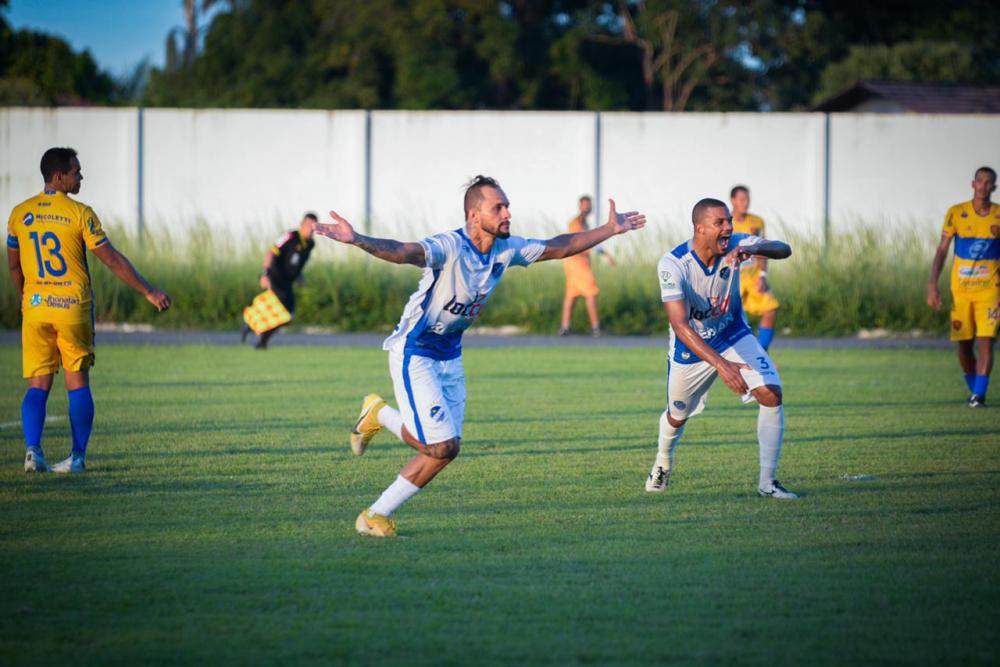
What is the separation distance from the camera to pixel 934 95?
115ft

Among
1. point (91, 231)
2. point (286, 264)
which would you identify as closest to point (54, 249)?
point (91, 231)

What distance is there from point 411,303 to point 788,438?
4.81 meters

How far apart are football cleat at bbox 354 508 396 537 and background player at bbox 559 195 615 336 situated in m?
14.0

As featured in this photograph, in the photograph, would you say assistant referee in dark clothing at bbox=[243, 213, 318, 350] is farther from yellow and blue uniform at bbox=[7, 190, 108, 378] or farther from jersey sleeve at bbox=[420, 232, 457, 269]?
jersey sleeve at bbox=[420, 232, 457, 269]

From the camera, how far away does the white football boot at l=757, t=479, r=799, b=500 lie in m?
8.40

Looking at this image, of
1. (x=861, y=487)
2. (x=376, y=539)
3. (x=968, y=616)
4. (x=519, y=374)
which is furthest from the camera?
(x=519, y=374)

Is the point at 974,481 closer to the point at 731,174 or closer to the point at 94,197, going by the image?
the point at 731,174

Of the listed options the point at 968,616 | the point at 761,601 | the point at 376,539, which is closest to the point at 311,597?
the point at 376,539

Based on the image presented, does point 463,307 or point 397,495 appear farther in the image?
point 463,307

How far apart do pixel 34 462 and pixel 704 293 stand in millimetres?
4535

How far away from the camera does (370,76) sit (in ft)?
136

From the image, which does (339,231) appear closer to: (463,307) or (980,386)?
(463,307)

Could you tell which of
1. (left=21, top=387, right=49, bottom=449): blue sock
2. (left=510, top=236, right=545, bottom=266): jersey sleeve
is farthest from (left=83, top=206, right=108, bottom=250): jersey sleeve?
(left=510, top=236, right=545, bottom=266): jersey sleeve

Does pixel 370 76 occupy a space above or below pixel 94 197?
above
